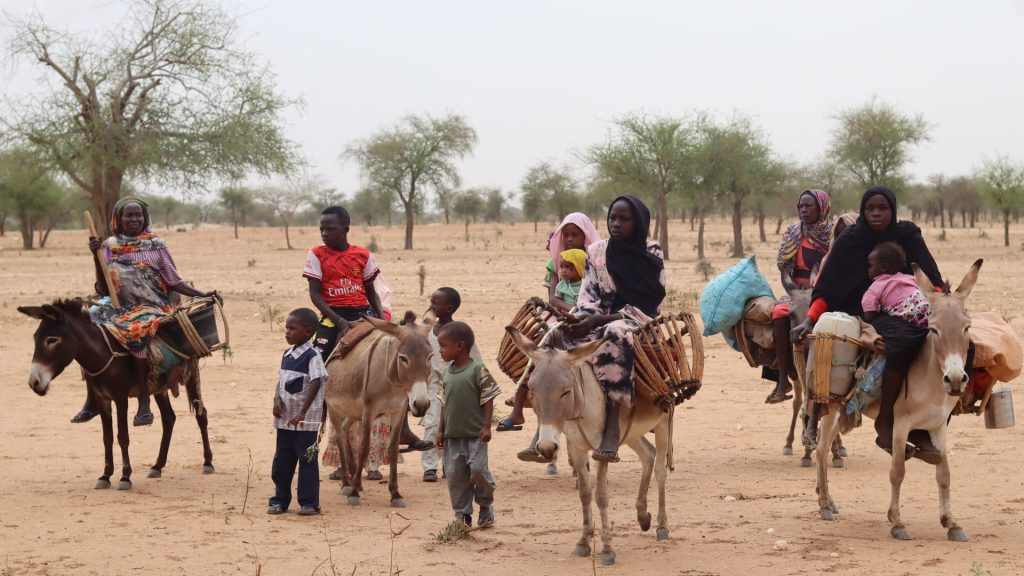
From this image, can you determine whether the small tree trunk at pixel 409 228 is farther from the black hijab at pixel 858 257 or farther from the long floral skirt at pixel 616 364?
the long floral skirt at pixel 616 364

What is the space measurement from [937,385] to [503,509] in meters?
3.15

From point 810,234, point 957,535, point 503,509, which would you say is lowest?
point 503,509

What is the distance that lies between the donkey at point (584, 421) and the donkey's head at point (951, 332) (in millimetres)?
1707

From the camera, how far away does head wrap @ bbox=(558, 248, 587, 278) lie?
→ 29.1ft

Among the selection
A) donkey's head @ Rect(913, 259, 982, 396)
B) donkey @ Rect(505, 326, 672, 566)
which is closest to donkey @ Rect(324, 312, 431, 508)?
donkey @ Rect(505, 326, 672, 566)

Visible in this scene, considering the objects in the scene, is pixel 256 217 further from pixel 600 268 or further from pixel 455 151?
pixel 600 268

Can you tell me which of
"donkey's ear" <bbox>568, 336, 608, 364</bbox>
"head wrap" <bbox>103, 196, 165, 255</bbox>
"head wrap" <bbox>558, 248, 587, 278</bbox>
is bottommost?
"donkey's ear" <bbox>568, 336, 608, 364</bbox>

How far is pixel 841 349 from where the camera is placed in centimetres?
736

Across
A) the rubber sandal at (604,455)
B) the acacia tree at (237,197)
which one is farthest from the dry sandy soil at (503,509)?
the acacia tree at (237,197)

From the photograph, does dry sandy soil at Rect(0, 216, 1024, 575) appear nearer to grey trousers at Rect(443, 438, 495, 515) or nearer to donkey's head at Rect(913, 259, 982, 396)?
grey trousers at Rect(443, 438, 495, 515)

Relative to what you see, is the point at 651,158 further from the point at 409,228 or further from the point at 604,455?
the point at 604,455

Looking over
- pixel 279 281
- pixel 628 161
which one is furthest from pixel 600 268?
pixel 628 161

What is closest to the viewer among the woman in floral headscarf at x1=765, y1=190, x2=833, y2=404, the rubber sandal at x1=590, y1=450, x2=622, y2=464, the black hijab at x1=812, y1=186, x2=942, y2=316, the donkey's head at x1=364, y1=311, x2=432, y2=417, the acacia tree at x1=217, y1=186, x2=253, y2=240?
the rubber sandal at x1=590, y1=450, x2=622, y2=464

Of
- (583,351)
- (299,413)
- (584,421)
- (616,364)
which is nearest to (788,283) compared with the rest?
(616,364)
